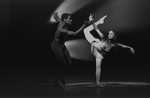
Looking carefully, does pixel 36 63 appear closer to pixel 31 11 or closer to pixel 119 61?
pixel 31 11

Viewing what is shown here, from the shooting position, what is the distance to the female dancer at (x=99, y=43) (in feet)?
15.0

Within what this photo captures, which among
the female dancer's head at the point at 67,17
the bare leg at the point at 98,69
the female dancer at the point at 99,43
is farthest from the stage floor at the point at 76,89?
the female dancer's head at the point at 67,17

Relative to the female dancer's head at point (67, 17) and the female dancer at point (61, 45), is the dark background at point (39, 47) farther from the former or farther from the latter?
the female dancer's head at point (67, 17)

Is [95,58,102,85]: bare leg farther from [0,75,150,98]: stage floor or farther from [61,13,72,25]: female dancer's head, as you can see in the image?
[61,13,72,25]: female dancer's head

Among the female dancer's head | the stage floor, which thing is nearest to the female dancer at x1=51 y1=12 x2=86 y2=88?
the female dancer's head

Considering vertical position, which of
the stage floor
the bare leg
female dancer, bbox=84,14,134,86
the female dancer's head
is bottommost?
the stage floor

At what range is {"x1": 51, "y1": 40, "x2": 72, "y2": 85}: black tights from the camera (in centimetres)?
457

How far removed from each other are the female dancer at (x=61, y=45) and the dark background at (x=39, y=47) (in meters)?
0.09

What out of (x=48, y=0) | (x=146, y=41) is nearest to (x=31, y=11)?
(x=48, y=0)

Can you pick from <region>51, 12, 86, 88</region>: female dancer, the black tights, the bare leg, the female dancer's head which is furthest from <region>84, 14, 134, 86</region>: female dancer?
the black tights

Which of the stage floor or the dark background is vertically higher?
the dark background

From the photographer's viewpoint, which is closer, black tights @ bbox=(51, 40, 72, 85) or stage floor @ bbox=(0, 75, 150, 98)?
stage floor @ bbox=(0, 75, 150, 98)

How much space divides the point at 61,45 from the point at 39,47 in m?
0.41

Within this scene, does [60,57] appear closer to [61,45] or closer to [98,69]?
[61,45]
